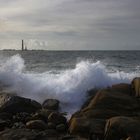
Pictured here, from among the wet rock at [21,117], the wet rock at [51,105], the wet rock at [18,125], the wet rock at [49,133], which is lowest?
the wet rock at [49,133]

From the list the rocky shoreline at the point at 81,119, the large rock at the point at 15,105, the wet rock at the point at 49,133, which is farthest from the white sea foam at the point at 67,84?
the wet rock at the point at 49,133

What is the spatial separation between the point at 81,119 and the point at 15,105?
256cm

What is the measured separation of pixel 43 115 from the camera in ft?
31.5

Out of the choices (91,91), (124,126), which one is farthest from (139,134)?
(91,91)

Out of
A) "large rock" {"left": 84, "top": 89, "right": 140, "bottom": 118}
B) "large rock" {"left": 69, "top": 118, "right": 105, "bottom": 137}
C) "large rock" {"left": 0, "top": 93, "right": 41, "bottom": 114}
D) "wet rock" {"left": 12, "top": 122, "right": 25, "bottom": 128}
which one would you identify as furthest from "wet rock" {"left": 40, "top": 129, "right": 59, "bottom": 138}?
"large rock" {"left": 0, "top": 93, "right": 41, "bottom": 114}

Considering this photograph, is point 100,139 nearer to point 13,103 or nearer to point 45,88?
point 13,103

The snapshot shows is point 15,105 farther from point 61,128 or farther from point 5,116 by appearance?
point 61,128

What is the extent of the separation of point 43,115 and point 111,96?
1951mm

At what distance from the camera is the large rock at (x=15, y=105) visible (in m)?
10.3

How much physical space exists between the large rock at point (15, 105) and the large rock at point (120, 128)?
3218mm

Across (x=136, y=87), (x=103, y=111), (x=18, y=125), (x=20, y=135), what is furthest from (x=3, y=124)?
(x=136, y=87)

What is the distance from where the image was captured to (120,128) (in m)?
7.93

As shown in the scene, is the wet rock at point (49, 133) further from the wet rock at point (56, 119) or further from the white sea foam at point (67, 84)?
the white sea foam at point (67, 84)

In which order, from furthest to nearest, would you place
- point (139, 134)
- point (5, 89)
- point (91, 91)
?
point (5, 89) → point (91, 91) → point (139, 134)
